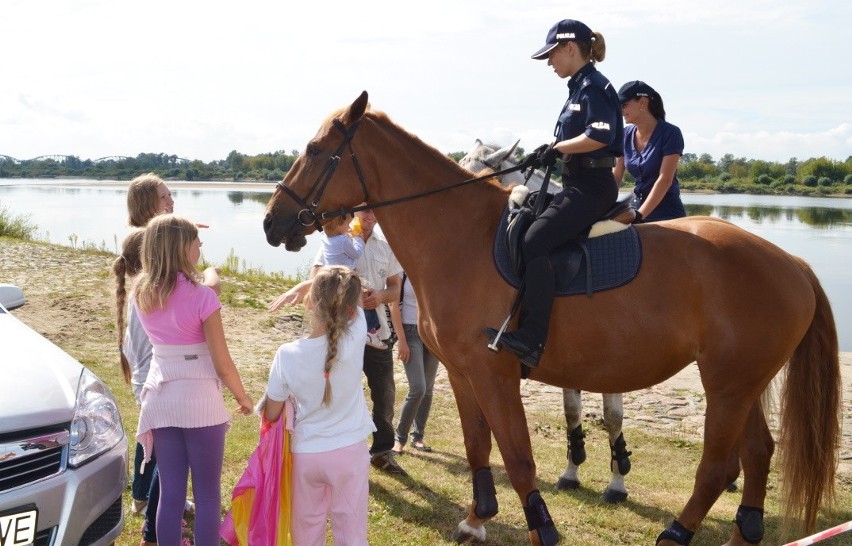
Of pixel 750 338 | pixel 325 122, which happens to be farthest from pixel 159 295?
pixel 750 338

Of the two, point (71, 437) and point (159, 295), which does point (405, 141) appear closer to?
point (159, 295)

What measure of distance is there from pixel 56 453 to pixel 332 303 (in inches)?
57.5

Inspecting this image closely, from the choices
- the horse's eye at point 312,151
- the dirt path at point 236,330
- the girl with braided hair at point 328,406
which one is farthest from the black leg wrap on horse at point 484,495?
the dirt path at point 236,330

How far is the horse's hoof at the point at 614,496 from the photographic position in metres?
5.72

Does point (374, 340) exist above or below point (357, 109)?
below

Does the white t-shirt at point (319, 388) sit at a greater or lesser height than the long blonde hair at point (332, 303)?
lesser

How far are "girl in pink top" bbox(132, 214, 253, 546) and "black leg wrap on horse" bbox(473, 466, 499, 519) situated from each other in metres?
1.71

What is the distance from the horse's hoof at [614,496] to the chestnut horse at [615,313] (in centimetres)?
101

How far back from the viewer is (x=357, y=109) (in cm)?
454

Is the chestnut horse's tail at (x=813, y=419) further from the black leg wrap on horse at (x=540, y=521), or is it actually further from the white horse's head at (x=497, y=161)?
the white horse's head at (x=497, y=161)

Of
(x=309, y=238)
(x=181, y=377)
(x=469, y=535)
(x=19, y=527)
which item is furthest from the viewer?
(x=309, y=238)

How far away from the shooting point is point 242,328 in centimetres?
1230

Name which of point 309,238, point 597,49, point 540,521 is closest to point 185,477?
point 540,521

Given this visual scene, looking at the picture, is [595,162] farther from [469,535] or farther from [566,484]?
[566,484]
